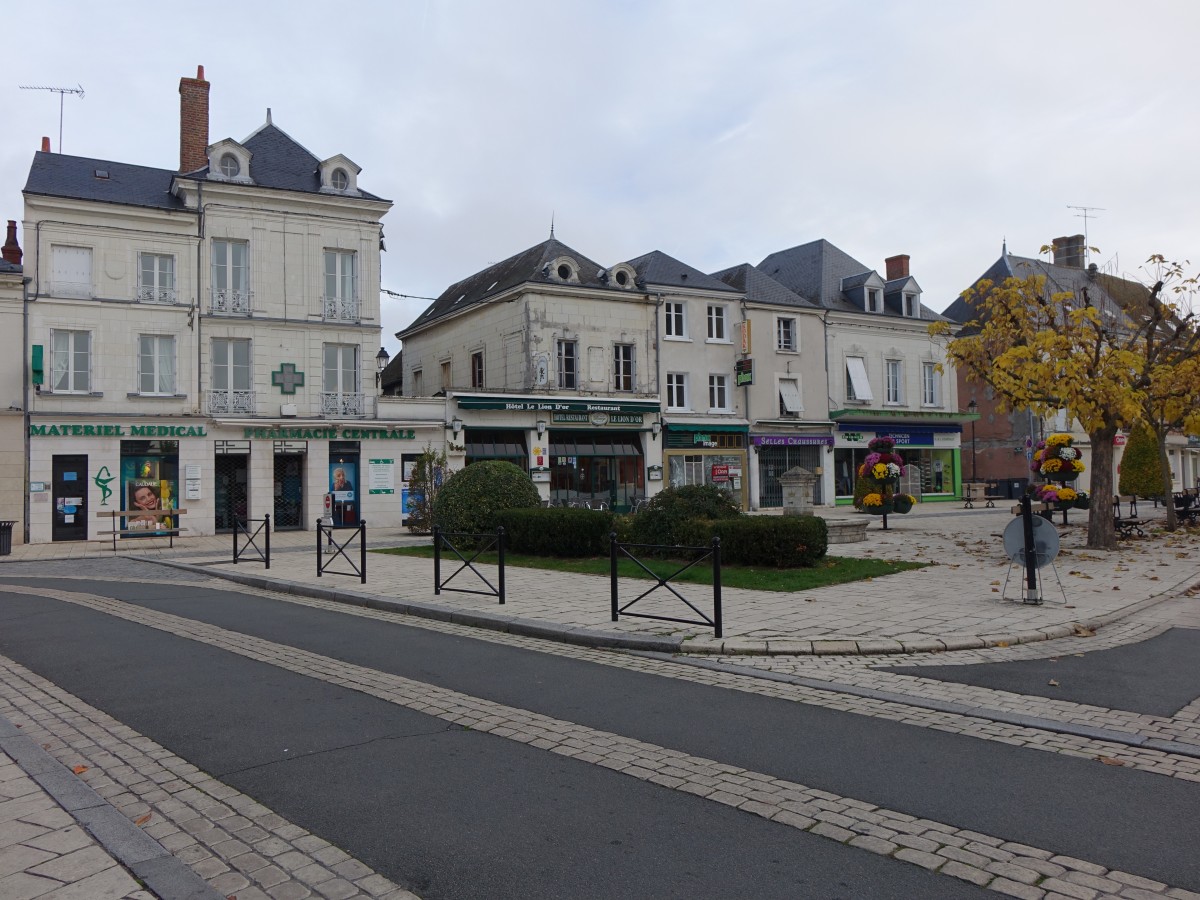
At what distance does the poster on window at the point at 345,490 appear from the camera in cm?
2697

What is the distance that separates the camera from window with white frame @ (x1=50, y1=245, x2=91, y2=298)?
2392 cm

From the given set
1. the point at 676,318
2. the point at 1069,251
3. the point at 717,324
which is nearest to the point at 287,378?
the point at 676,318

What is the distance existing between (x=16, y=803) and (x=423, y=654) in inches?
158

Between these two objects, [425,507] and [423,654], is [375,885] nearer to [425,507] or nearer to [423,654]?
[423,654]

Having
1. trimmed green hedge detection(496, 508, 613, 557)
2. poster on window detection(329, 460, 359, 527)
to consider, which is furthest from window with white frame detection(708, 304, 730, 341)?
trimmed green hedge detection(496, 508, 613, 557)

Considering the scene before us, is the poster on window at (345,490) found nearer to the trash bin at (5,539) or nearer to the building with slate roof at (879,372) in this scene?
the trash bin at (5,539)

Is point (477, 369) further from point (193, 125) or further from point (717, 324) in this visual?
point (193, 125)

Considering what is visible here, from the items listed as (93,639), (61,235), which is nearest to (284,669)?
(93,639)

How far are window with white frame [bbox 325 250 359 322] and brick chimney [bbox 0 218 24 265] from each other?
874 centimetres

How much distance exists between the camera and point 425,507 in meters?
22.3

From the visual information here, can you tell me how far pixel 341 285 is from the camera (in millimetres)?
27516

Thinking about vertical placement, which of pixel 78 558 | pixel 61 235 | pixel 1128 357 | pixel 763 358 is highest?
pixel 61 235

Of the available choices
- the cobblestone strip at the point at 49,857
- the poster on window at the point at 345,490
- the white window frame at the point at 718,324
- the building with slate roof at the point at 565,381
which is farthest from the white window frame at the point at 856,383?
the cobblestone strip at the point at 49,857

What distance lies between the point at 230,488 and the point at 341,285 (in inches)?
274
